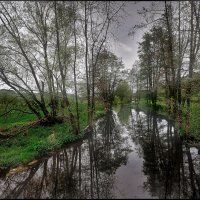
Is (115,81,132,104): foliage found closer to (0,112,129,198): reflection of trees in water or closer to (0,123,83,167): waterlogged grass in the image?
(0,123,83,167): waterlogged grass

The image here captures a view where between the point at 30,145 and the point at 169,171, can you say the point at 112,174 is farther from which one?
the point at 30,145

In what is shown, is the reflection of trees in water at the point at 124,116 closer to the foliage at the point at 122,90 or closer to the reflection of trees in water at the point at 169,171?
the reflection of trees in water at the point at 169,171

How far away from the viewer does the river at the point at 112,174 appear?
647 cm

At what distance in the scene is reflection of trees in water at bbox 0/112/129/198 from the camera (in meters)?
6.66

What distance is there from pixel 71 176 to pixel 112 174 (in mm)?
1428

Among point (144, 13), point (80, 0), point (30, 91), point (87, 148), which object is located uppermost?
point (80, 0)

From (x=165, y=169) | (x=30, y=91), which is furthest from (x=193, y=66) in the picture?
(x=30, y=91)

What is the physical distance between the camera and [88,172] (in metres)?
8.54

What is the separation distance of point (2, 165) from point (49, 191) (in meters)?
3.78

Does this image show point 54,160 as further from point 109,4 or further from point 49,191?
point 109,4

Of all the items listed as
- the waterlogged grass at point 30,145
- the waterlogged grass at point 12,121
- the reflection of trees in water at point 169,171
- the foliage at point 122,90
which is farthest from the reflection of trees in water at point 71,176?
the foliage at point 122,90

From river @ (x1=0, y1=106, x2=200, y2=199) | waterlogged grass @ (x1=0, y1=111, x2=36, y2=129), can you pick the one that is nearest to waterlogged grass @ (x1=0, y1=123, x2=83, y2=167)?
river @ (x1=0, y1=106, x2=200, y2=199)

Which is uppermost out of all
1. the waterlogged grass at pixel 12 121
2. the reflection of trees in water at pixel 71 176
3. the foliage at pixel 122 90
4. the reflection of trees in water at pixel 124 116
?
the foliage at pixel 122 90

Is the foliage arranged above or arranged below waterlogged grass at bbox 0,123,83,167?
above
